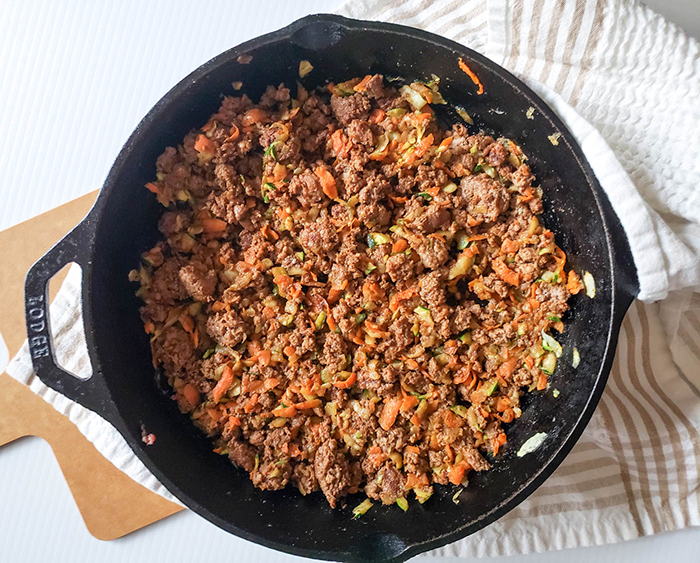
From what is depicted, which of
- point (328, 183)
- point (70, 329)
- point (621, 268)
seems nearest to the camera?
point (621, 268)

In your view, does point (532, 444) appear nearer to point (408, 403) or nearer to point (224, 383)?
point (408, 403)

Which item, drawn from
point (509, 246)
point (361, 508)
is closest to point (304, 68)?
point (509, 246)

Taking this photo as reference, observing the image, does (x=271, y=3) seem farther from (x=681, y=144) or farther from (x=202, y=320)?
A: (x=681, y=144)

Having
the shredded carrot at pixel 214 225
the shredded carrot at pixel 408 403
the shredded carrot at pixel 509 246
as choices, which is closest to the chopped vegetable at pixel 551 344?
the shredded carrot at pixel 509 246

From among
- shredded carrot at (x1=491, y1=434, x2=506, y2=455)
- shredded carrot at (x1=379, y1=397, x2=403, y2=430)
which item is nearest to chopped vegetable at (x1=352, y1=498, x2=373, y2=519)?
shredded carrot at (x1=379, y1=397, x2=403, y2=430)

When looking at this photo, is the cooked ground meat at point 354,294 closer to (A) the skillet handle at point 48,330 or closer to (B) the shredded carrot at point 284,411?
(B) the shredded carrot at point 284,411

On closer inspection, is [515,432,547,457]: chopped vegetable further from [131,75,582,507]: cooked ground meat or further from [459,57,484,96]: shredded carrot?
[459,57,484,96]: shredded carrot
